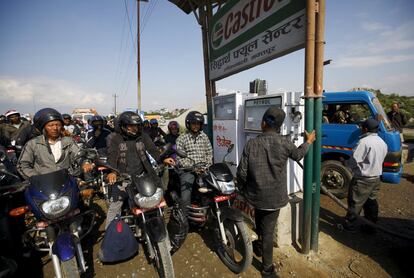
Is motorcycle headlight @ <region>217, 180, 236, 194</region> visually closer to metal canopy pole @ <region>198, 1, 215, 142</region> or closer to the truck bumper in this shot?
metal canopy pole @ <region>198, 1, 215, 142</region>

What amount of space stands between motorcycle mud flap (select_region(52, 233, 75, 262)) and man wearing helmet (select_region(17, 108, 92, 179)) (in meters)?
0.87

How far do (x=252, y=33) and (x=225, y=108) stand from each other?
1.74m

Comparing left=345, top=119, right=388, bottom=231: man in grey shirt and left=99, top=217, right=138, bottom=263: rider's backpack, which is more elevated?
left=345, top=119, right=388, bottom=231: man in grey shirt

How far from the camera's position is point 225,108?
17.2ft

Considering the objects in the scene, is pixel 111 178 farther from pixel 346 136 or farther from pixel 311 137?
pixel 346 136

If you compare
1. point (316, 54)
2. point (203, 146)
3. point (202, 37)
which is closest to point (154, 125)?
point (202, 37)

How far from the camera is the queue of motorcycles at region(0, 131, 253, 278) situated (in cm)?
235

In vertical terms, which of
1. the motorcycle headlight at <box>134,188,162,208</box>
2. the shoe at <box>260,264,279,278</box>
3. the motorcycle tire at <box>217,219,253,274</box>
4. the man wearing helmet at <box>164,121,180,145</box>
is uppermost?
the man wearing helmet at <box>164,121,180,145</box>

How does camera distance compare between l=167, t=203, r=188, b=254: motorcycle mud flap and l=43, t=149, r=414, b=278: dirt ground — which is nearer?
l=43, t=149, r=414, b=278: dirt ground

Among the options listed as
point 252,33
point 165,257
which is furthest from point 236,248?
point 252,33

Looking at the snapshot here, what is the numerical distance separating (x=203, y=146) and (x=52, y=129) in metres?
2.17

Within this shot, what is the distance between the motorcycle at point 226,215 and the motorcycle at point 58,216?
1.36 m

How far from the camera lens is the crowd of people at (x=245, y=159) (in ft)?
8.35

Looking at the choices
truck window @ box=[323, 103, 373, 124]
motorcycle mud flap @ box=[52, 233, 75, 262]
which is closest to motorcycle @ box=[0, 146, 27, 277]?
motorcycle mud flap @ box=[52, 233, 75, 262]
